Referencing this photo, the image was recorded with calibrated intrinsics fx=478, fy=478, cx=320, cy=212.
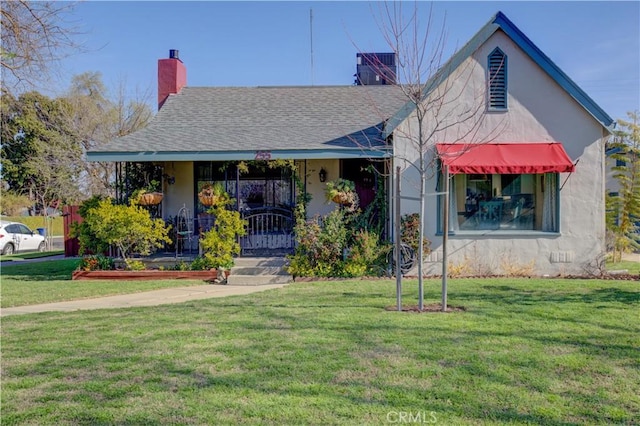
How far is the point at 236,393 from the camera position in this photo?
4.11 m

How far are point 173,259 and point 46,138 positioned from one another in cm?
2339

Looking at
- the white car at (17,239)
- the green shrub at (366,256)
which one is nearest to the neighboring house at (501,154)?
the green shrub at (366,256)

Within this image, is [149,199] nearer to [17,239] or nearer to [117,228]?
[117,228]

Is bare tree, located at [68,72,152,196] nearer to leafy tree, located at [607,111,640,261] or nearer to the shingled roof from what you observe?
the shingled roof

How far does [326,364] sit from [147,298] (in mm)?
5607

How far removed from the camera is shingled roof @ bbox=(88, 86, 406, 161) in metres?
12.1

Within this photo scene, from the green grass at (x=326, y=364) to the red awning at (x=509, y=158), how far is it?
12.7 feet

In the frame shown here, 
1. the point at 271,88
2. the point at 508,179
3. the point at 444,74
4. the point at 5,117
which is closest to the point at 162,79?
the point at 271,88

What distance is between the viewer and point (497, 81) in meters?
11.6

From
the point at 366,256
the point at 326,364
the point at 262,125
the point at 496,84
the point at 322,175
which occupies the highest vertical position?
the point at 496,84

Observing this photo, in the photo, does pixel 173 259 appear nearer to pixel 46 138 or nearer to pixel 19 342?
pixel 19 342

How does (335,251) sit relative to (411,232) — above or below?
below

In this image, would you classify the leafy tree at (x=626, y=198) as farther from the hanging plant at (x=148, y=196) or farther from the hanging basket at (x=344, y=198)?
the hanging plant at (x=148, y=196)

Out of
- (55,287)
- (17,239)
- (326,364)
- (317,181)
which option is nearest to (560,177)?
(317,181)
